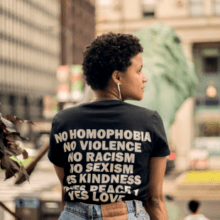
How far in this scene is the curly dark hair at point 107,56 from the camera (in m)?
1.67

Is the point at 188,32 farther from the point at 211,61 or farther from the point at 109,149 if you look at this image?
the point at 109,149

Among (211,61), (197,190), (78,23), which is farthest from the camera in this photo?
(78,23)

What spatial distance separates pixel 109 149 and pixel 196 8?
21.4 m

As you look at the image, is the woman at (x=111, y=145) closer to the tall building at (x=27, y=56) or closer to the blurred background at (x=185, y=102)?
the blurred background at (x=185, y=102)

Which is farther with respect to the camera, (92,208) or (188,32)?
(188,32)

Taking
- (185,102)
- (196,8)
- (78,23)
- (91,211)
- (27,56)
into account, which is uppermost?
(78,23)

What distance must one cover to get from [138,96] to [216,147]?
21152 mm

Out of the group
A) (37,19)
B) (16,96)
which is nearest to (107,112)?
(16,96)

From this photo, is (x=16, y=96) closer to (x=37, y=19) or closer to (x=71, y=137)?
(x=37, y=19)

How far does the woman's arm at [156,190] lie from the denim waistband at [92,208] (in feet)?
0.28

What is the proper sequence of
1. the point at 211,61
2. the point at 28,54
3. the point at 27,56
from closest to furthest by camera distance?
the point at 211,61, the point at 27,56, the point at 28,54

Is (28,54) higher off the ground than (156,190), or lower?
higher

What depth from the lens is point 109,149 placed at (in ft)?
5.23

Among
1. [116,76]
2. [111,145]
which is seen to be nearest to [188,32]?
[116,76]
